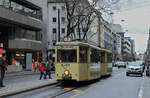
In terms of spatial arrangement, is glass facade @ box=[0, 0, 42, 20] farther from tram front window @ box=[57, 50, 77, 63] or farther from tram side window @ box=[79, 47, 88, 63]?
tram front window @ box=[57, 50, 77, 63]

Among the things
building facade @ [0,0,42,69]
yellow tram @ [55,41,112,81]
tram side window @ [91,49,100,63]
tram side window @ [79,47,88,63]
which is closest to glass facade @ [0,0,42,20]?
building facade @ [0,0,42,69]

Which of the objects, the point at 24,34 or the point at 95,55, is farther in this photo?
the point at 24,34

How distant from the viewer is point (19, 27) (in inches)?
2330

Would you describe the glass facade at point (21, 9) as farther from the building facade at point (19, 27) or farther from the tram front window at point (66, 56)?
the tram front window at point (66, 56)

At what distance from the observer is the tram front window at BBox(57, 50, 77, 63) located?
23234mm

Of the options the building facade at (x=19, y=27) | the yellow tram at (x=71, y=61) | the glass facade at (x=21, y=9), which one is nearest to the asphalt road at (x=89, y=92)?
the yellow tram at (x=71, y=61)

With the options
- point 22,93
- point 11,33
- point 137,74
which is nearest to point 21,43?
point 11,33

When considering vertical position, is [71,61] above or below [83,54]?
below

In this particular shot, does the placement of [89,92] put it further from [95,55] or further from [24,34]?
[24,34]

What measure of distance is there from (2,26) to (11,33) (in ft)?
5.90

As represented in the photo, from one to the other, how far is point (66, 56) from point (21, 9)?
1433 inches

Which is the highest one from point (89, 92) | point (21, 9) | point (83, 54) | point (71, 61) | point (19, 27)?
point (21, 9)

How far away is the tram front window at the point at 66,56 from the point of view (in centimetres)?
2323

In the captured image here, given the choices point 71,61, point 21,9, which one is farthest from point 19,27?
point 71,61
